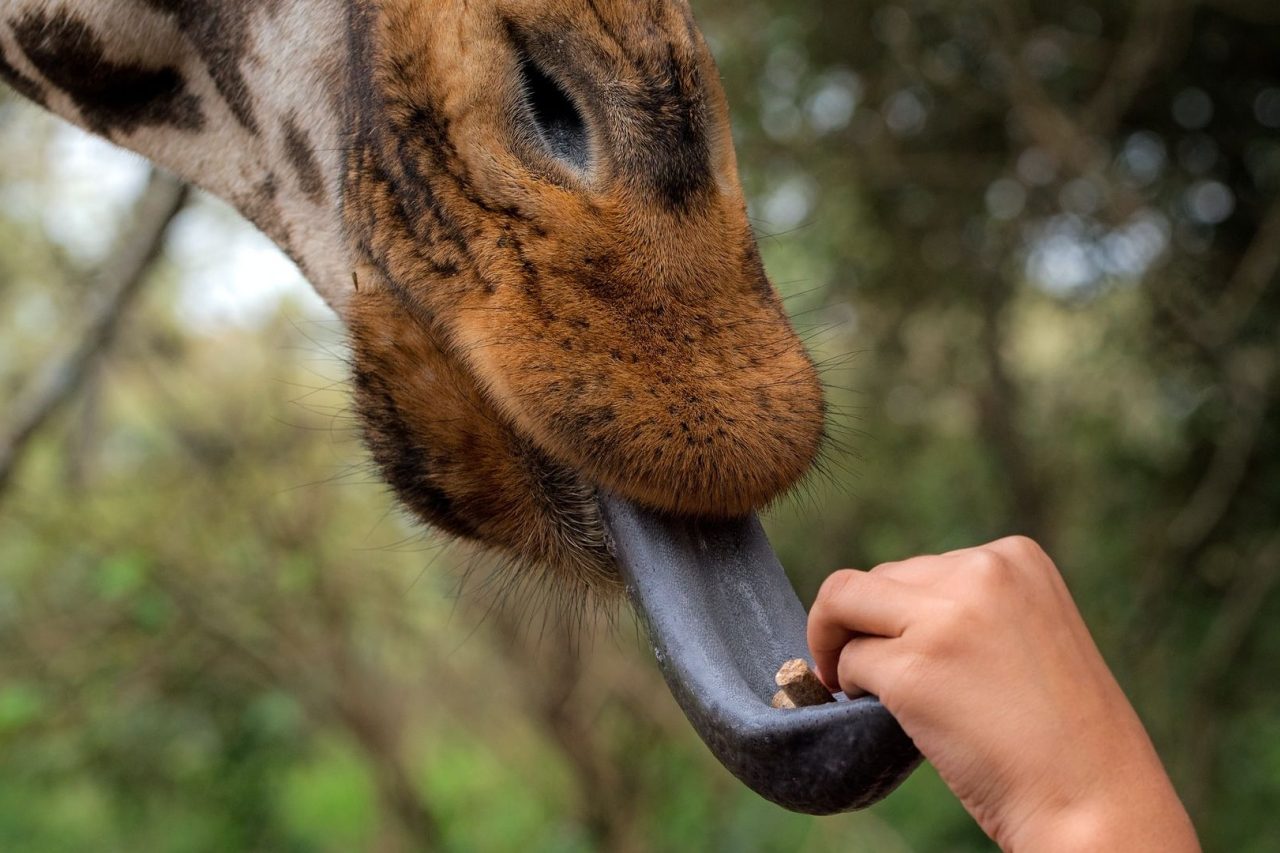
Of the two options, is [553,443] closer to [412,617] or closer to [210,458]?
[210,458]

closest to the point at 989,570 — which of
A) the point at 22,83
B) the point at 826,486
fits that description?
the point at 22,83

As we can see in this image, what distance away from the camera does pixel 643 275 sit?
931 millimetres

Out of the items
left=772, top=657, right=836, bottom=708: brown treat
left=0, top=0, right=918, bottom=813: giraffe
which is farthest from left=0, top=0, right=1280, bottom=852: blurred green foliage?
left=772, top=657, right=836, bottom=708: brown treat

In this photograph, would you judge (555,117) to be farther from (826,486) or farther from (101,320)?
(826,486)

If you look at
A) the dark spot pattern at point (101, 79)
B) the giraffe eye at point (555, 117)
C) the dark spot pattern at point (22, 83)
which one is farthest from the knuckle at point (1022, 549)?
the dark spot pattern at point (22, 83)

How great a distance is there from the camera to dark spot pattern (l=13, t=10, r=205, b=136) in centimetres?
141

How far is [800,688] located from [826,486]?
3534 millimetres

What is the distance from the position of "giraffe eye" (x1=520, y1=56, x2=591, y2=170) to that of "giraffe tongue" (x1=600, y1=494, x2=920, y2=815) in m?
0.28

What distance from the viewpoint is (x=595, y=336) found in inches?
35.8

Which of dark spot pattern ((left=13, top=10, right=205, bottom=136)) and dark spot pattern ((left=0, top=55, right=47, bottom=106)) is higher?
dark spot pattern ((left=0, top=55, right=47, bottom=106))

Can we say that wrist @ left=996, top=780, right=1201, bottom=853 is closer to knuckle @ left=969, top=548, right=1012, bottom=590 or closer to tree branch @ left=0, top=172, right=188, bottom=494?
knuckle @ left=969, top=548, right=1012, bottom=590

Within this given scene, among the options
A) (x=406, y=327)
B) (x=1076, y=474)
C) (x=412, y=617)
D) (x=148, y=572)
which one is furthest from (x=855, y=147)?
(x=406, y=327)

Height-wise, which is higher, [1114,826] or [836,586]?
[836,586]

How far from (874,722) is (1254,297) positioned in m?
3.79
